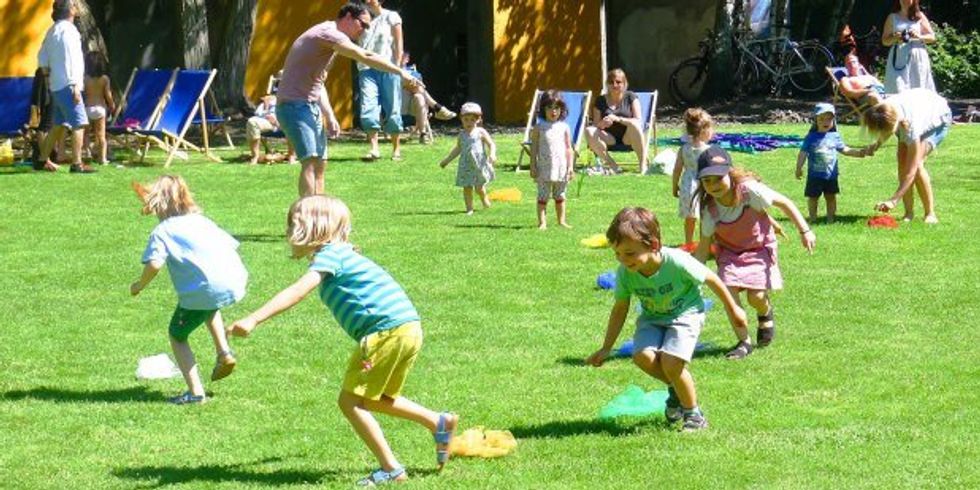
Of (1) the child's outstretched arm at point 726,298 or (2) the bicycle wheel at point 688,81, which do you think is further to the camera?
(2) the bicycle wheel at point 688,81

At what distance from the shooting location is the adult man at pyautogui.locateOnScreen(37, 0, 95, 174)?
728 inches

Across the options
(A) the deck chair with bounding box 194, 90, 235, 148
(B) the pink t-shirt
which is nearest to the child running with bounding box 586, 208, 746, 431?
(B) the pink t-shirt

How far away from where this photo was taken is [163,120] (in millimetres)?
20391

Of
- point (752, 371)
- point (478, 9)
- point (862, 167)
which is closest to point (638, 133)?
point (862, 167)

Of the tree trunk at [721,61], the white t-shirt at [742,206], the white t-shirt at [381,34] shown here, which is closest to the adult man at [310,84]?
the white t-shirt at [742,206]

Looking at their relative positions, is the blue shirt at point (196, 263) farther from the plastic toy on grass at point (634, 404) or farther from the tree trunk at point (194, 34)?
the tree trunk at point (194, 34)

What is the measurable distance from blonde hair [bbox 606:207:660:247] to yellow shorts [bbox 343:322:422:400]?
1.12m

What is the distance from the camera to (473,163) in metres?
15.3

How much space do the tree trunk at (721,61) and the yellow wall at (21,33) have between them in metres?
11.0

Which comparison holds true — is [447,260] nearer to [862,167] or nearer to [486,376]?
[486,376]

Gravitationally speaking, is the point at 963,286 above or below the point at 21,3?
below

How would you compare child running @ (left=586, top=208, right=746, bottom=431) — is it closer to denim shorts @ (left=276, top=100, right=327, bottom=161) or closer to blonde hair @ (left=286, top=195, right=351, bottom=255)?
blonde hair @ (left=286, top=195, right=351, bottom=255)

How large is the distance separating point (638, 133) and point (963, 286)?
308 inches

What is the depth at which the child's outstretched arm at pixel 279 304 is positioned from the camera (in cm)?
617
